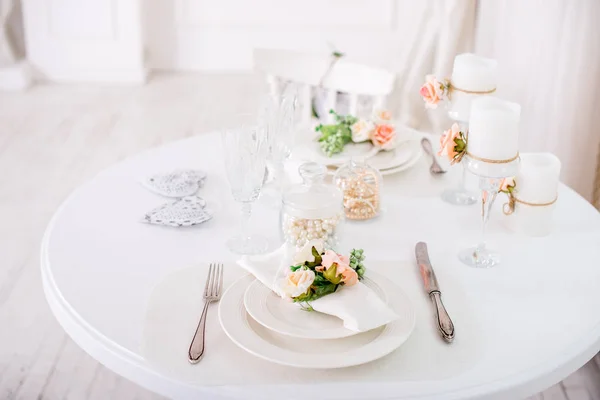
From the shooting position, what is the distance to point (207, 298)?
119 cm

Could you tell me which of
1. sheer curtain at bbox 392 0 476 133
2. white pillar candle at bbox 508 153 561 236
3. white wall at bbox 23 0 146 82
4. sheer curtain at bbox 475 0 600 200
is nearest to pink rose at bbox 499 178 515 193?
white pillar candle at bbox 508 153 561 236

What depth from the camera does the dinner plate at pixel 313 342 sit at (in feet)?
3.35

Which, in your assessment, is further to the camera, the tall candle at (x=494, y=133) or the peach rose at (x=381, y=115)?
the peach rose at (x=381, y=115)

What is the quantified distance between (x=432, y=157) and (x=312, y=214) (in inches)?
22.1

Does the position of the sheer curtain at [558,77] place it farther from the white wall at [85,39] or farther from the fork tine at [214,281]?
the white wall at [85,39]

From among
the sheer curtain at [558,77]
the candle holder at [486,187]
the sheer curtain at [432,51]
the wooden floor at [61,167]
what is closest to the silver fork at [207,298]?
the candle holder at [486,187]

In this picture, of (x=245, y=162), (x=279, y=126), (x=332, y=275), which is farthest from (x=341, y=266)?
(x=279, y=126)

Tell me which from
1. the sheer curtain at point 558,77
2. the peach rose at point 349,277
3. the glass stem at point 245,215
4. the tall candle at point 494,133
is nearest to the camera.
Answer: the peach rose at point 349,277

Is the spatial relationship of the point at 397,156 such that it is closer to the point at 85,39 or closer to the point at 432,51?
the point at 432,51

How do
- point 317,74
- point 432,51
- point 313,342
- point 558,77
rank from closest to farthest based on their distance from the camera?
1. point 313,342
2. point 317,74
3. point 558,77
4. point 432,51

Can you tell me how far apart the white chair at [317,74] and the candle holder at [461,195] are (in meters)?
0.57

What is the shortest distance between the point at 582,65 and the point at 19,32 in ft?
11.2

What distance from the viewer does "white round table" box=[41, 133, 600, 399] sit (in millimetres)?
1016

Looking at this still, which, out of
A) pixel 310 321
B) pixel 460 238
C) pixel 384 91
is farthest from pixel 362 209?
pixel 384 91
